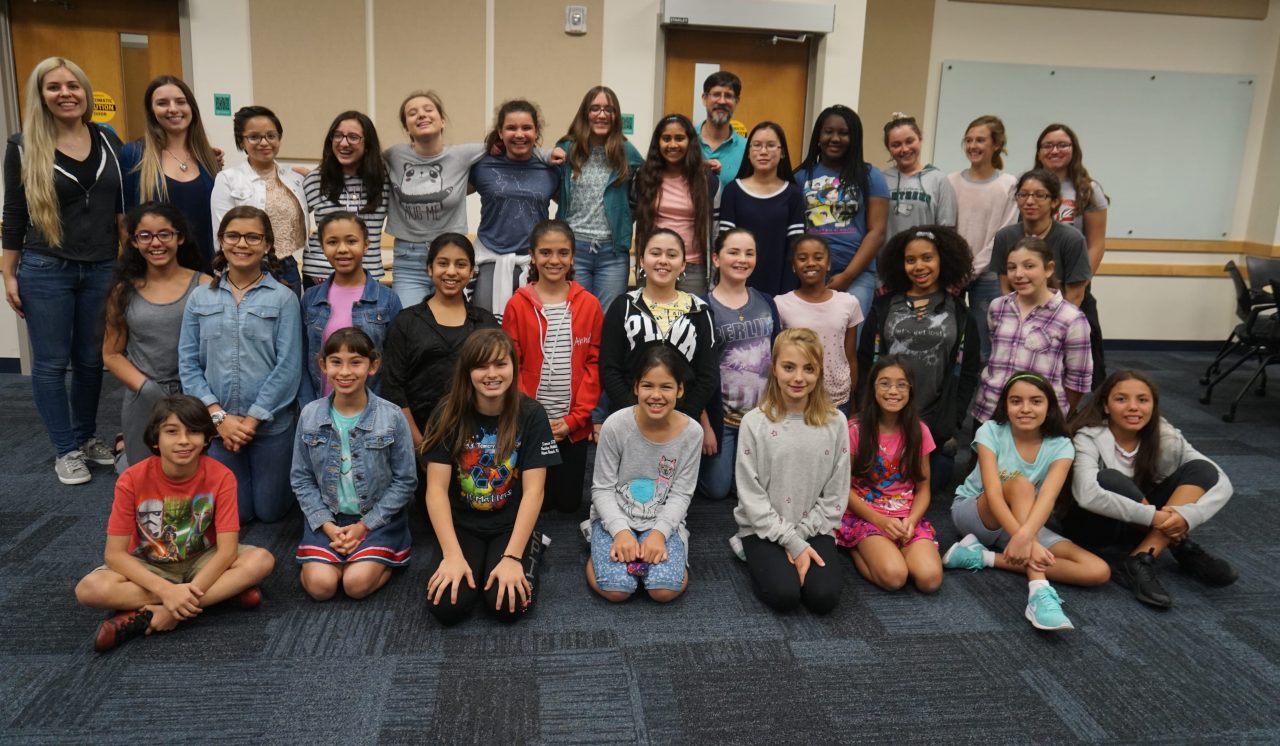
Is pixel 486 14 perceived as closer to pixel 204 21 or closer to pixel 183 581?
pixel 204 21

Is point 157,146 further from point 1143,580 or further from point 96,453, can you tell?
point 1143,580

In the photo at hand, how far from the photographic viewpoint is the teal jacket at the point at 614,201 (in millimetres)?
3193

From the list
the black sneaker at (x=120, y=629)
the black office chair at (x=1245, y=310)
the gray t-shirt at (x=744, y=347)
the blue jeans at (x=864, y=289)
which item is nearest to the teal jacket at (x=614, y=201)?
the gray t-shirt at (x=744, y=347)

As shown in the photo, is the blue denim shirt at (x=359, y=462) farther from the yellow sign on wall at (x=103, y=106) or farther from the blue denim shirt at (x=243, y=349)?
the yellow sign on wall at (x=103, y=106)

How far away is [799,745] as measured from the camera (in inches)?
67.0

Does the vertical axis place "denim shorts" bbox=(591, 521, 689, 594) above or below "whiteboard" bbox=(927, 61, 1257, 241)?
below

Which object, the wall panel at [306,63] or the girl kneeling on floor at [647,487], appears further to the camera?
the wall panel at [306,63]

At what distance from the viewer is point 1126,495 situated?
2.48 meters

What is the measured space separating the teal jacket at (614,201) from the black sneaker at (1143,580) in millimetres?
2019

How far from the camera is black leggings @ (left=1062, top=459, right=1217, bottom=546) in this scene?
8.19 feet

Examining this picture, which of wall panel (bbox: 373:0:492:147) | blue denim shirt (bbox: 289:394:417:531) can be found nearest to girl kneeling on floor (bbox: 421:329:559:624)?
blue denim shirt (bbox: 289:394:417:531)

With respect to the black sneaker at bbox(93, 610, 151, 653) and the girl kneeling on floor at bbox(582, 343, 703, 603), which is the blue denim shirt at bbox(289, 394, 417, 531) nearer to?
the black sneaker at bbox(93, 610, 151, 653)

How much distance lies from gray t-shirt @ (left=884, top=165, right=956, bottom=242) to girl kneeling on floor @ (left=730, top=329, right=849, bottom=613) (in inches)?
50.3

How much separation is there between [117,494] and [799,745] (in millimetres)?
1694
